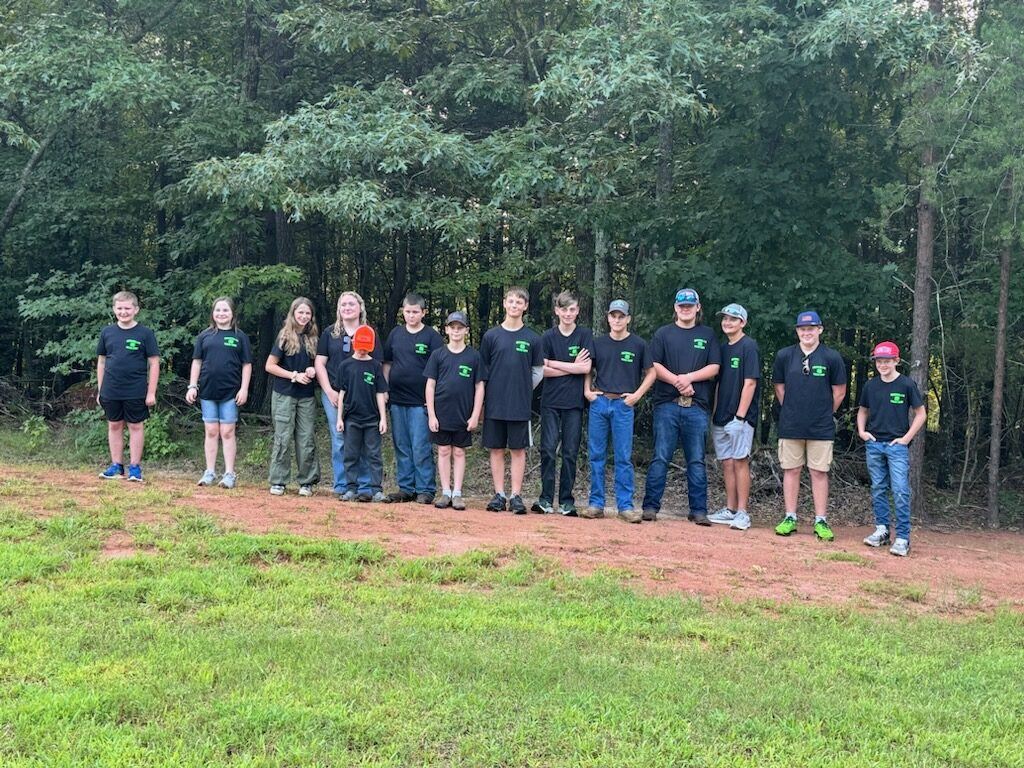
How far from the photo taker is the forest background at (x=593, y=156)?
367 inches

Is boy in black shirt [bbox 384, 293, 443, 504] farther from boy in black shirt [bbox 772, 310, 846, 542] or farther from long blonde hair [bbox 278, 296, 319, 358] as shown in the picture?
boy in black shirt [bbox 772, 310, 846, 542]

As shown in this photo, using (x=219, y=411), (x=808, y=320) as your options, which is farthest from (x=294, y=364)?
(x=808, y=320)

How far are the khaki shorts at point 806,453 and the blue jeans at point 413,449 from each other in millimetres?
3139

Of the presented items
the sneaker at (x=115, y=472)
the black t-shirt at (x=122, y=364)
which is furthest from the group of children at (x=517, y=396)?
the sneaker at (x=115, y=472)

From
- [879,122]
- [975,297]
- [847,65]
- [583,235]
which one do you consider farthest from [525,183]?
[975,297]

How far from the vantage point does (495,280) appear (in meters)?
13.4

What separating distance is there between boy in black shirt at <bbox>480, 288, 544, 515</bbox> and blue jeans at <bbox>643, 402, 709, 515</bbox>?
1.17 meters

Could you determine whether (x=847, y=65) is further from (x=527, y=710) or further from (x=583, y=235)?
(x=527, y=710)

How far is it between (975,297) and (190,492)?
979cm

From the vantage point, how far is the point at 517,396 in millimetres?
7188

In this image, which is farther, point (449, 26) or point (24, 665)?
point (449, 26)

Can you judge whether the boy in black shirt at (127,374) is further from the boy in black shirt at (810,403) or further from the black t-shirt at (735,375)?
the boy in black shirt at (810,403)

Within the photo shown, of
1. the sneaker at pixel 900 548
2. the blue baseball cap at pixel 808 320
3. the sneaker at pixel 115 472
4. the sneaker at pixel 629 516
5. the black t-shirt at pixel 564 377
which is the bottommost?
the sneaker at pixel 900 548

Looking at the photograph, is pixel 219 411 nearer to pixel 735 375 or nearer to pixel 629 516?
pixel 629 516
